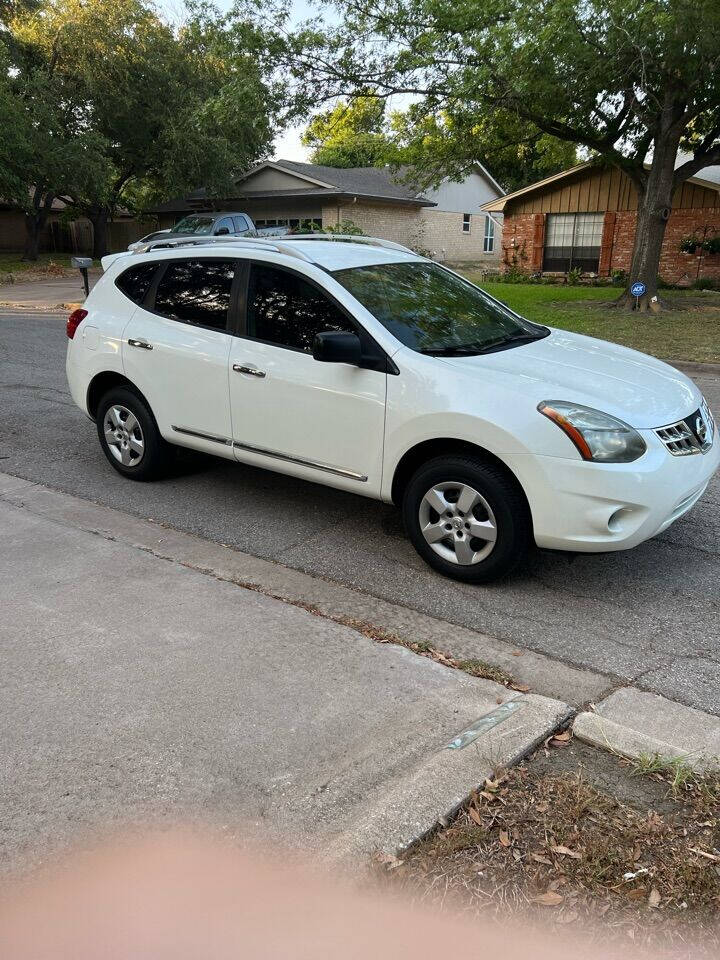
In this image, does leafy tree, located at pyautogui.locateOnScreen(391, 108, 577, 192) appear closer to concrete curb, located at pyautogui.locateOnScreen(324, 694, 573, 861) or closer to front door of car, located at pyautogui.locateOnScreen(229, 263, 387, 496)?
front door of car, located at pyautogui.locateOnScreen(229, 263, 387, 496)

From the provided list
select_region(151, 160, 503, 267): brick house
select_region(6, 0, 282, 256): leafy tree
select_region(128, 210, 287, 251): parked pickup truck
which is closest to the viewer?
select_region(128, 210, 287, 251): parked pickup truck

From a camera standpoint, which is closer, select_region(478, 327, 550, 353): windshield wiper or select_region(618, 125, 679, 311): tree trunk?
select_region(478, 327, 550, 353): windshield wiper

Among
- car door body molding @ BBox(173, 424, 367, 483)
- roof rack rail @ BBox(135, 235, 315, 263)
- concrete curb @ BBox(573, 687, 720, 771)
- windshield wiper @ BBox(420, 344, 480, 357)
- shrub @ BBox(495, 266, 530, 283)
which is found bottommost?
concrete curb @ BBox(573, 687, 720, 771)

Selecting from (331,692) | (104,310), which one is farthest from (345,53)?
(331,692)

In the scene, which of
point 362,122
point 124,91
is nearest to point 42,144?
point 124,91

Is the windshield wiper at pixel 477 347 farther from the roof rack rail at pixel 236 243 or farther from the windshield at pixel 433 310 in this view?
the roof rack rail at pixel 236 243

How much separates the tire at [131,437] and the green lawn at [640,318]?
27.5 feet

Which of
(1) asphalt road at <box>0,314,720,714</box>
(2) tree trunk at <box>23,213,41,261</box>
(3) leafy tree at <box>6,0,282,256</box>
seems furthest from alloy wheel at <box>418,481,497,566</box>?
(2) tree trunk at <box>23,213,41,261</box>

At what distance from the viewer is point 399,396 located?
4676mm

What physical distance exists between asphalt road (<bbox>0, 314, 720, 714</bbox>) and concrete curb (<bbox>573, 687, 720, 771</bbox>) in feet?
0.46

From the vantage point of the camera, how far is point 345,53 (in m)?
18.0

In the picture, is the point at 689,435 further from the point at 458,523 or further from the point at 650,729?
the point at 650,729

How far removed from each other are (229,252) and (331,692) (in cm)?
333

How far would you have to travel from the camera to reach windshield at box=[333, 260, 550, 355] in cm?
498
